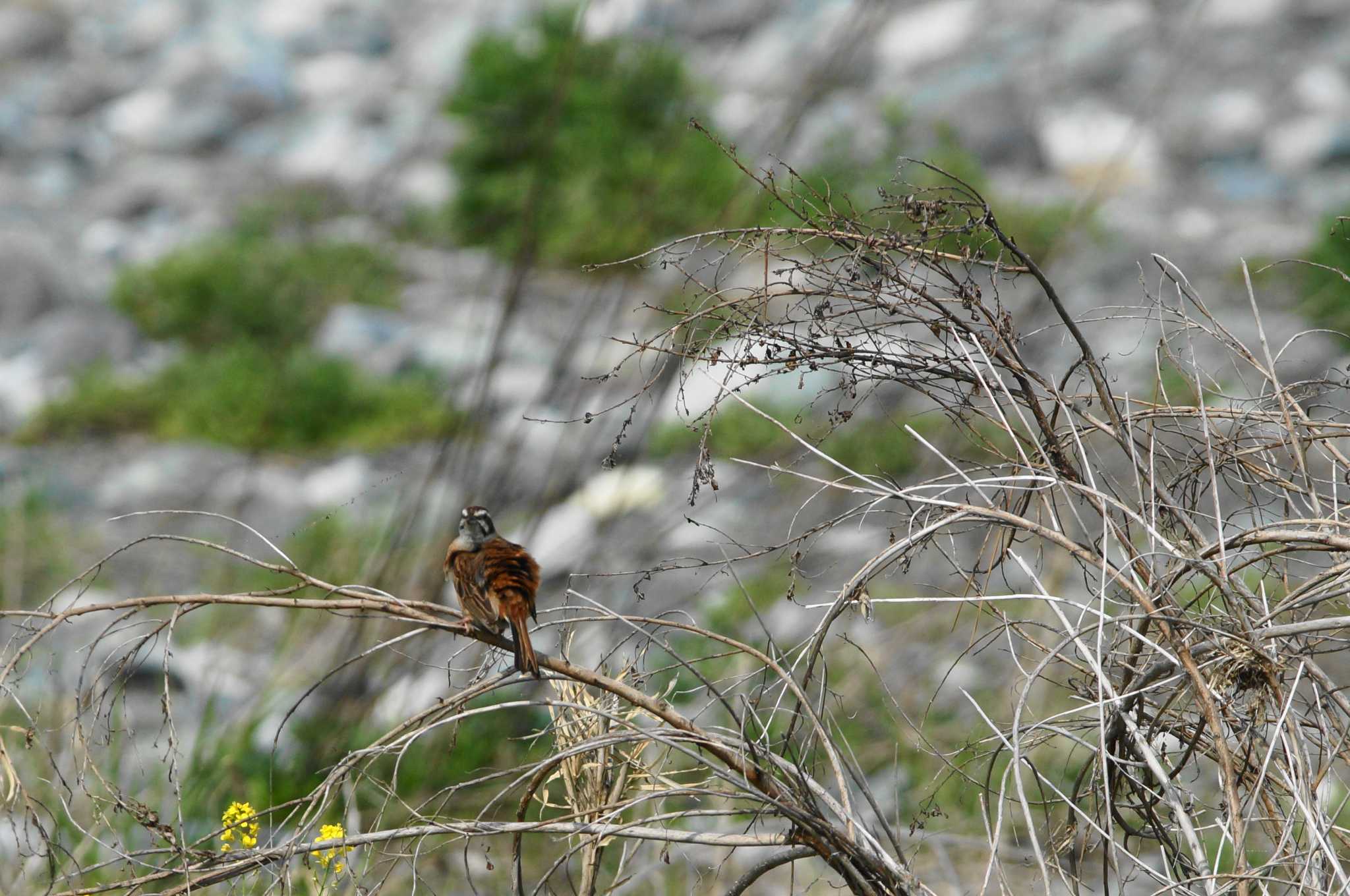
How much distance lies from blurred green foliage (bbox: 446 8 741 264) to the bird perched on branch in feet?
12.0

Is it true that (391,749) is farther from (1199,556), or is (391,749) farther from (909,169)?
(909,169)

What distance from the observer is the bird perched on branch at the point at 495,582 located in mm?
2318

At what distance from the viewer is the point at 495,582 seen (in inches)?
95.0

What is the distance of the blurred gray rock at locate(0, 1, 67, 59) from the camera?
9.31 meters

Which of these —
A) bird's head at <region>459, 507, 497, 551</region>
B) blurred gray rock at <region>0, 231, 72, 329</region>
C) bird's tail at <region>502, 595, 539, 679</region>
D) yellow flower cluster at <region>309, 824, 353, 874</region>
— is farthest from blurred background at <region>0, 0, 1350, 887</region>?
yellow flower cluster at <region>309, 824, 353, 874</region>

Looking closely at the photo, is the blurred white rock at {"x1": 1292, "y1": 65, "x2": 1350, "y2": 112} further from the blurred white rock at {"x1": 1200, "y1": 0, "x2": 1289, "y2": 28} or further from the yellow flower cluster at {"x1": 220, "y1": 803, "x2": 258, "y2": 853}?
the yellow flower cluster at {"x1": 220, "y1": 803, "x2": 258, "y2": 853}

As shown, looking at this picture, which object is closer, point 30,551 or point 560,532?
point 30,551

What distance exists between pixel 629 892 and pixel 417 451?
2.57 meters

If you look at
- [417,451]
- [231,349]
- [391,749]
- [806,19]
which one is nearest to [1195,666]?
[391,749]

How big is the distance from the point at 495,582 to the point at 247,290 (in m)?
4.52

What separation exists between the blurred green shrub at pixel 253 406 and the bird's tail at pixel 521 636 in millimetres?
3550

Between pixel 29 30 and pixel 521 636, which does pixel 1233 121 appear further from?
pixel 29 30

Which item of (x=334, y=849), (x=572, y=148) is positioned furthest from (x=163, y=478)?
(x=334, y=849)

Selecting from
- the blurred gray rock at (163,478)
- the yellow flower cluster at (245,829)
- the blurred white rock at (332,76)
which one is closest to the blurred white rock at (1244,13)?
the blurred white rock at (332,76)
